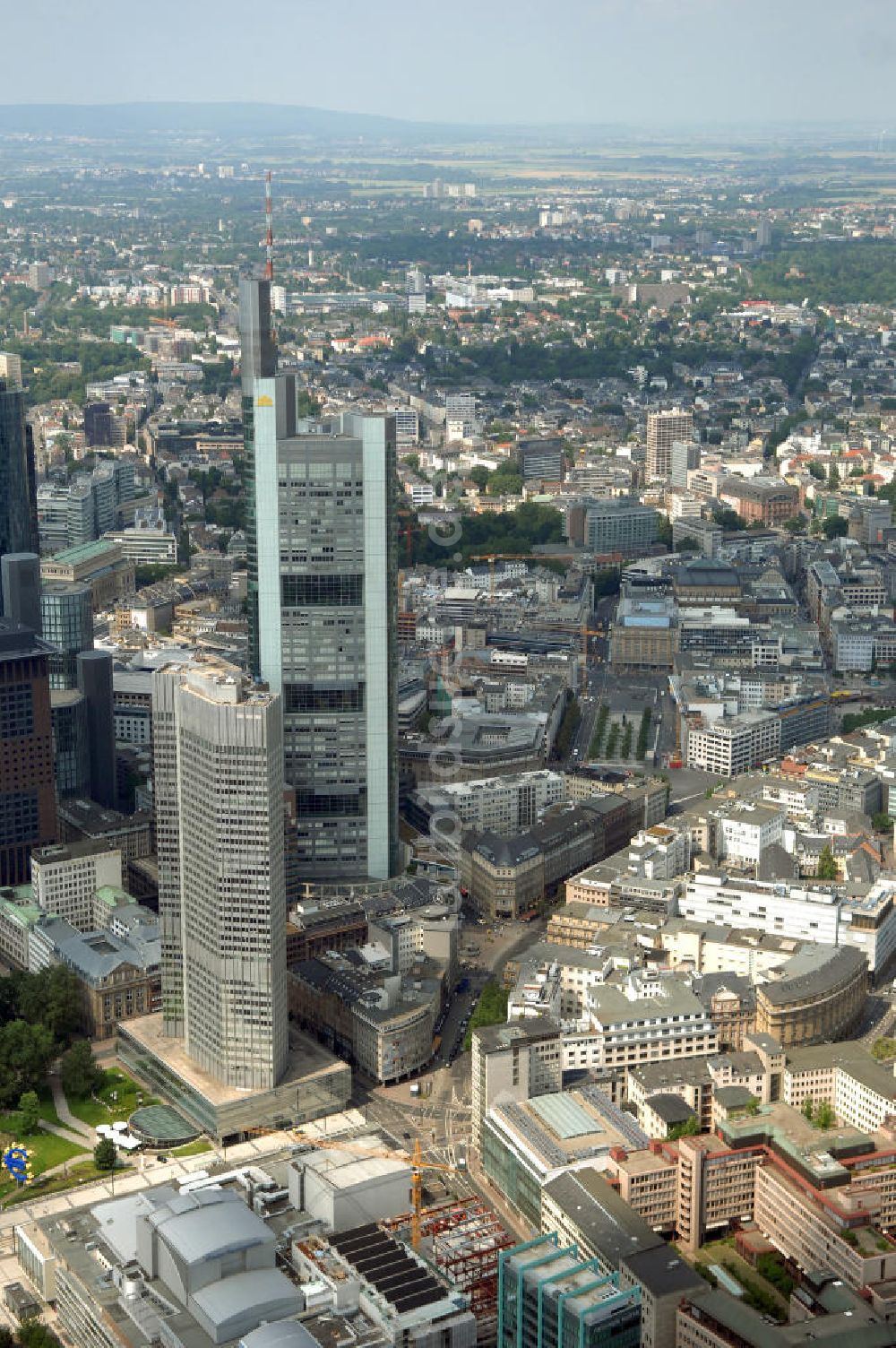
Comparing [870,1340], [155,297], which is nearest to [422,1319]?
[870,1340]

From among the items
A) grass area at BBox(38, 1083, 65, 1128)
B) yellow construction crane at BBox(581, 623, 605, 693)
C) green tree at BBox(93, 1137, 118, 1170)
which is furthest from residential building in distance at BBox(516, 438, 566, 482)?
green tree at BBox(93, 1137, 118, 1170)

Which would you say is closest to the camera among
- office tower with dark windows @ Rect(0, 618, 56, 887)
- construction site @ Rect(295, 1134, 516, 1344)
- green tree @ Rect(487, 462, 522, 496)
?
construction site @ Rect(295, 1134, 516, 1344)

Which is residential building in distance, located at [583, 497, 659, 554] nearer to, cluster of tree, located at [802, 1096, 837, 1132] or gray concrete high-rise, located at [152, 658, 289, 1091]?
gray concrete high-rise, located at [152, 658, 289, 1091]

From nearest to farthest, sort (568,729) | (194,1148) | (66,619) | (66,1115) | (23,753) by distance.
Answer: (194,1148) < (66,1115) < (23,753) < (66,619) < (568,729)

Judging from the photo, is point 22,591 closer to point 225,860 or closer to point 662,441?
point 225,860

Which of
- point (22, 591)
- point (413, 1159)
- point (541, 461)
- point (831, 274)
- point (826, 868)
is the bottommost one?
point (413, 1159)

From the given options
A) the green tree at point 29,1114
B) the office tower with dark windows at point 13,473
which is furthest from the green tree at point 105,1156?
the office tower with dark windows at point 13,473

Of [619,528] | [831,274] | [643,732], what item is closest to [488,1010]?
[643,732]
